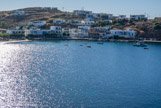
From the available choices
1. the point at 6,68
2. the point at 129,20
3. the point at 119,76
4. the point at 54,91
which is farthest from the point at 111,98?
the point at 129,20

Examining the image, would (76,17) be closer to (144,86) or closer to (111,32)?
(111,32)

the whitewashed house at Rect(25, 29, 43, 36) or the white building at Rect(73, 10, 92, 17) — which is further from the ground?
the white building at Rect(73, 10, 92, 17)

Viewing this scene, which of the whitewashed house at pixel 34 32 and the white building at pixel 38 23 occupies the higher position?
the white building at pixel 38 23

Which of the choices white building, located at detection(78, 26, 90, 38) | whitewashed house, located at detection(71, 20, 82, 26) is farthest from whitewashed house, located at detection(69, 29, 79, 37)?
whitewashed house, located at detection(71, 20, 82, 26)

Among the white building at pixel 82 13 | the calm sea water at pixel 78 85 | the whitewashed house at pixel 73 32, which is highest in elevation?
the white building at pixel 82 13

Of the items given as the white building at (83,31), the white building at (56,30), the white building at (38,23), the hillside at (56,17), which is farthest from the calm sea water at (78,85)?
the white building at (38,23)

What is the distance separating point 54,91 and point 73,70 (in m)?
16.5

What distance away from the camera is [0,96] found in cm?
3512

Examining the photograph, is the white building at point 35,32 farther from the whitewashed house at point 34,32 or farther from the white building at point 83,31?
the white building at point 83,31

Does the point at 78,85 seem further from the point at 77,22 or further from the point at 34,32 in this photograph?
the point at 77,22

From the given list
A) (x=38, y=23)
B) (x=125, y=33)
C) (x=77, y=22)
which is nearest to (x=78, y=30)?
(x=77, y=22)

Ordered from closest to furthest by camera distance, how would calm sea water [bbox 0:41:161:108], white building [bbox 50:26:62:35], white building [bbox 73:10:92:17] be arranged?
calm sea water [bbox 0:41:161:108]
white building [bbox 50:26:62:35]
white building [bbox 73:10:92:17]

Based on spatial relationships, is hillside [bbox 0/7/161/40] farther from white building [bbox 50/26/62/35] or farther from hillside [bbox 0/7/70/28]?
white building [bbox 50/26/62/35]

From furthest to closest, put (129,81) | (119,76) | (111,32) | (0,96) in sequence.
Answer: (111,32) → (119,76) → (129,81) → (0,96)
